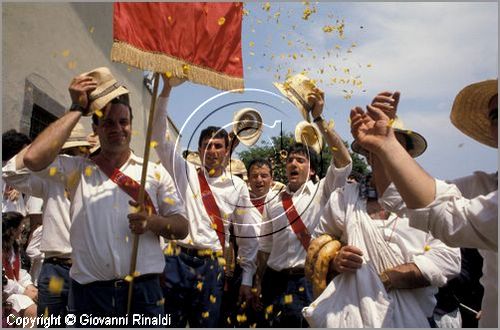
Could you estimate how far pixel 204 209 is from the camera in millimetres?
5273

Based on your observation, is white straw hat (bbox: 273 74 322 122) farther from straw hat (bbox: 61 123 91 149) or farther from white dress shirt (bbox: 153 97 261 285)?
straw hat (bbox: 61 123 91 149)

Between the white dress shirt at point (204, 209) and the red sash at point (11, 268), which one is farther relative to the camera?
the red sash at point (11, 268)

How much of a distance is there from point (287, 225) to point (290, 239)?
153 mm

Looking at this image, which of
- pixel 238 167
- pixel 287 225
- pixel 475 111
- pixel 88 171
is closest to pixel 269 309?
pixel 287 225

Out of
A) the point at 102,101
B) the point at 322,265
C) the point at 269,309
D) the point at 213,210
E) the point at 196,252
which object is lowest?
the point at 269,309

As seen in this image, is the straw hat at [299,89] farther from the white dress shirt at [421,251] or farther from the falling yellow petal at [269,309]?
the falling yellow petal at [269,309]

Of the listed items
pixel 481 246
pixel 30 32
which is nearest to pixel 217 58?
pixel 481 246

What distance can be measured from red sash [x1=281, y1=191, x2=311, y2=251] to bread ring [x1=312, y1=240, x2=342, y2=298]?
1.61 m

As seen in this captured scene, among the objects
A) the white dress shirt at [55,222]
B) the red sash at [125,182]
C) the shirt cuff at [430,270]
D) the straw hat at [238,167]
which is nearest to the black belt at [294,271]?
the red sash at [125,182]

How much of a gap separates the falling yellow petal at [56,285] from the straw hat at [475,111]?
336cm

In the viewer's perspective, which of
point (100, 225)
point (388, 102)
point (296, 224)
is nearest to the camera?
point (388, 102)

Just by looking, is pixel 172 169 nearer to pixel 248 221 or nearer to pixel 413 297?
pixel 248 221

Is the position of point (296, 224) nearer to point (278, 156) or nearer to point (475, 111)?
point (278, 156)

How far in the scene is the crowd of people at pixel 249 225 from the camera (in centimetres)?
271
